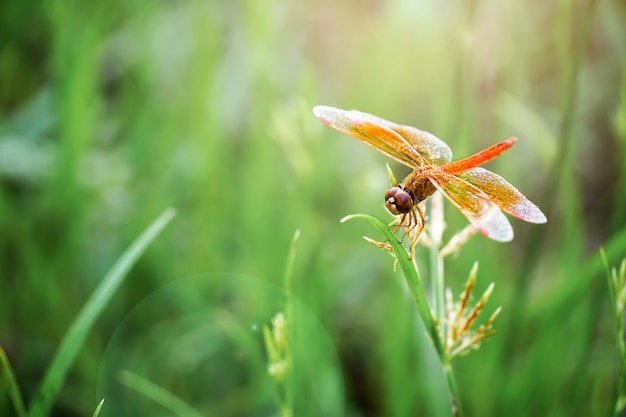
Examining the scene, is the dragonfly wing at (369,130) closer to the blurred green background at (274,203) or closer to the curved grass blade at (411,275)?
the curved grass blade at (411,275)

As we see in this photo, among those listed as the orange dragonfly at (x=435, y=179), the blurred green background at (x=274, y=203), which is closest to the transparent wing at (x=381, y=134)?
the orange dragonfly at (x=435, y=179)

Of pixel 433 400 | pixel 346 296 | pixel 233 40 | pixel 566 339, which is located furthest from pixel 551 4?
pixel 433 400

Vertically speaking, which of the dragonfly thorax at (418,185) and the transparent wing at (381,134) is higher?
the transparent wing at (381,134)

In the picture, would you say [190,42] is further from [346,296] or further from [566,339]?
[566,339]

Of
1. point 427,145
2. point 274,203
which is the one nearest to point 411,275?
point 427,145

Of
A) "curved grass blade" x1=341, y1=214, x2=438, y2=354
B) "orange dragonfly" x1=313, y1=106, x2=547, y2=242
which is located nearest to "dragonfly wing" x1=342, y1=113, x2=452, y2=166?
"orange dragonfly" x1=313, y1=106, x2=547, y2=242

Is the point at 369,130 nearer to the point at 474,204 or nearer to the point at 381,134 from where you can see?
the point at 381,134

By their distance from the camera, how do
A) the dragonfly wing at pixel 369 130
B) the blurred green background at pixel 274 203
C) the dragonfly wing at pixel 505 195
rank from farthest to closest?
the blurred green background at pixel 274 203
the dragonfly wing at pixel 369 130
the dragonfly wing at pixel 505 195
